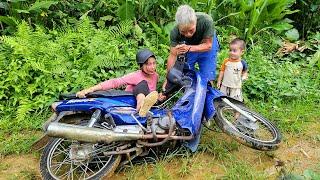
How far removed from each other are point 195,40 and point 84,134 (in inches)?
71.8

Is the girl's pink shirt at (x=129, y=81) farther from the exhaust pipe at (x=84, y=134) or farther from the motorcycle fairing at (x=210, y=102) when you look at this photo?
the exhaust pipe at (x=84, y=134)

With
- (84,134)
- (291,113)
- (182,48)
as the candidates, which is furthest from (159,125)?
(291,113)

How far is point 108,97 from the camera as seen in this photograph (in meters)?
4.59

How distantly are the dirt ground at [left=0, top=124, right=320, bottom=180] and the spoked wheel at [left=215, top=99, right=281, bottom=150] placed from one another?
0.69 ft

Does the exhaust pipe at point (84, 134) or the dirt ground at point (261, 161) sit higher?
the exhaust pipe at point (84, 134)

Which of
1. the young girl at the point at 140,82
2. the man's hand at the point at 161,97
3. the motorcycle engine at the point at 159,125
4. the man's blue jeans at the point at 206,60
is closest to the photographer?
the motorcycle engine at the point at 159,125

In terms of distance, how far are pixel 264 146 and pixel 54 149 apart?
83.0 inches

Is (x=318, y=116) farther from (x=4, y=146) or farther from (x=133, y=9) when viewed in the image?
(x=4, y=146)

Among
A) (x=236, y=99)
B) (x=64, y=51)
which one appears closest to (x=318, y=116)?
(x=236, y=99)

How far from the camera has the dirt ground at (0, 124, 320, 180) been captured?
4398 millimetres

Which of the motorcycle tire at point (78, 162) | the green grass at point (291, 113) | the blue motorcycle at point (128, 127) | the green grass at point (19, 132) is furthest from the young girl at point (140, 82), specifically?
the green grass at point (291, 113)

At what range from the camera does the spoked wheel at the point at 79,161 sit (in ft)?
13.7

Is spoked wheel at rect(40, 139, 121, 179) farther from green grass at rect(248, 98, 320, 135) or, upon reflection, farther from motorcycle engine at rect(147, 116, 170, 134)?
green grass at rect(248, 98, 320, 135)

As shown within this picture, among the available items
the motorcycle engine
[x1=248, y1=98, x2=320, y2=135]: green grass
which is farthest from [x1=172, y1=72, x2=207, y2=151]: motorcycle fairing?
[x1=248, y1=98, x2=320, y2=135]: green grass
